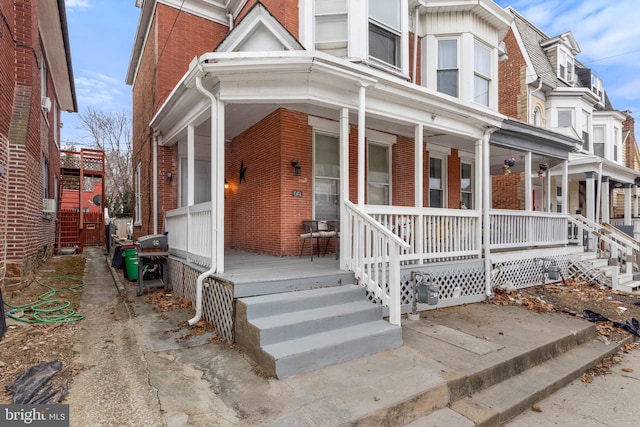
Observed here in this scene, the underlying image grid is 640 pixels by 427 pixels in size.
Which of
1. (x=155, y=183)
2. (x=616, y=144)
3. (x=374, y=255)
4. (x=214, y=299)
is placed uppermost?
(x=616, y=144)

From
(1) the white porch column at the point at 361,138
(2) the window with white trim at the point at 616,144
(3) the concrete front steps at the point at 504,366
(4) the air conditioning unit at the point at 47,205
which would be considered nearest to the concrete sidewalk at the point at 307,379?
(3) the concrete front steps at the point at 504,366

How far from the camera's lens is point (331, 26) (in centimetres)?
705

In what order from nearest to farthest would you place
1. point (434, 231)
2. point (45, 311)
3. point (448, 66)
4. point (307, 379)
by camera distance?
point (307, 379) → point (45, 311) → point (434, 231) → point (448, 66)

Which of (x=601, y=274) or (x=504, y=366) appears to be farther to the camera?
(x=601, y=274)

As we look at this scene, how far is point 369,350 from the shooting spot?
3750mm

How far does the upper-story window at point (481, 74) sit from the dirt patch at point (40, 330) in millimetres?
9682

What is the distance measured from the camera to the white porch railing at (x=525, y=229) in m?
7.41

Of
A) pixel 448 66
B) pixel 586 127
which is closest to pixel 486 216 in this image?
pixel 448 66

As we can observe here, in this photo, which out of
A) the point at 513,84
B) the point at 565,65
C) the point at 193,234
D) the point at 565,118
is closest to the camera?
the point at 193,234

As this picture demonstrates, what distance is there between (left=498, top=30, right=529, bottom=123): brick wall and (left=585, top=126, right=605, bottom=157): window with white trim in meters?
6.31

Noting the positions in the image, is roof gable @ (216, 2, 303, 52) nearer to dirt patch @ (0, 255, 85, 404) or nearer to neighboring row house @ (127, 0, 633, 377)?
neighboring row house @ (127, 0, 633, 377)

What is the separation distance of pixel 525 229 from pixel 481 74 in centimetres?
421

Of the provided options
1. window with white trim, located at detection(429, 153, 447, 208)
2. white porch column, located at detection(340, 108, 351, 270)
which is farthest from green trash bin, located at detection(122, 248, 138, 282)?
window with white trim, located at detection(429, 153, 447, 208)

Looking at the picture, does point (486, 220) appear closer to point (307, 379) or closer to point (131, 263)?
point (307, 379)
